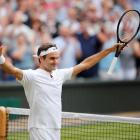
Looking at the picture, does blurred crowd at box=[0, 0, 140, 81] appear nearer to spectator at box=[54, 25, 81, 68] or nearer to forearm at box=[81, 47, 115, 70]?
spectator at box=[54, 25, 81, 68]

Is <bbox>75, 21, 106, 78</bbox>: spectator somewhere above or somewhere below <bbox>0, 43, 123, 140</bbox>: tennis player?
above

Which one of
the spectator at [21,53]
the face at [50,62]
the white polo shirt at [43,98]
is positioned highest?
the spectator at [21,53]

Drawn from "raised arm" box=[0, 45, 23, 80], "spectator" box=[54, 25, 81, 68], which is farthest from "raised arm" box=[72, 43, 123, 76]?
"spectator" box=[54, 25, 81, 68]

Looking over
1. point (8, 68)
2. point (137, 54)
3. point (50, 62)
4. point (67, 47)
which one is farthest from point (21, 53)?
Result: point (8, 68)

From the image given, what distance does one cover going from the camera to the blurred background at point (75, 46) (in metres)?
14.0

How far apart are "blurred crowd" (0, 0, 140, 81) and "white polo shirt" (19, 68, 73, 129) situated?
A: 270 inches

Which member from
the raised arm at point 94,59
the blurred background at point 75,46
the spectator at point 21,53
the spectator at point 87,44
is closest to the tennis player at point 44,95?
the raised arm at point 94,59

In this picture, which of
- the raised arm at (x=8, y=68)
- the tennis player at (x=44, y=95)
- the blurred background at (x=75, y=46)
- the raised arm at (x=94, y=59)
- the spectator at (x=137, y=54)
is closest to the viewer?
the raised arm at (x=8, y=68)

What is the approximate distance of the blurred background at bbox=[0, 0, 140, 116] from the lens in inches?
551

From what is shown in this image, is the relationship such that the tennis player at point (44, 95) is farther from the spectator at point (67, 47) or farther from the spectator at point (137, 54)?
the spectator at point (137, 54)

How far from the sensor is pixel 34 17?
48.4ft

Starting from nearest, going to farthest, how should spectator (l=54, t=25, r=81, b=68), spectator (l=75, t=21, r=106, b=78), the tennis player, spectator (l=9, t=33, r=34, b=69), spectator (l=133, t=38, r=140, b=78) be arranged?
the tennis player → spectator (l=9, t=33, r=34, b=69) → spectator (l=54, t=25, r=81, b=68) → spectator (l=75, t=21, r=106, b=78) → spectator (l=133, t=38, r=140, b=78)

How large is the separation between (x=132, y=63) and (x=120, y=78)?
616 mm

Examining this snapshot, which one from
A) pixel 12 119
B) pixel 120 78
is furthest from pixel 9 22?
pixel 12 119
